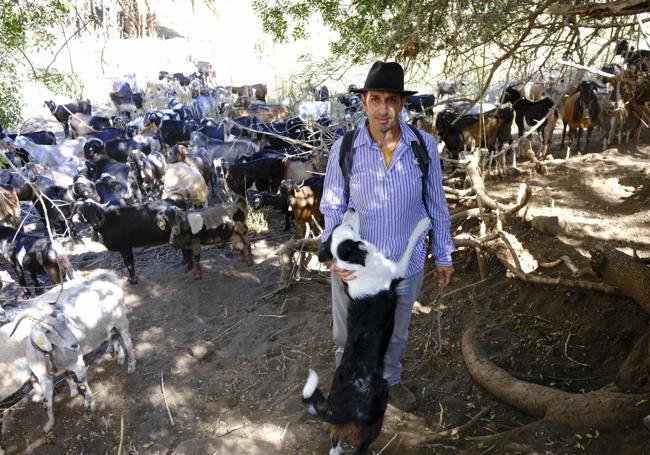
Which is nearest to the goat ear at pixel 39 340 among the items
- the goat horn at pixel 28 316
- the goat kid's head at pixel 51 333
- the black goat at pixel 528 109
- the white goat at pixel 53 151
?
the goat kid's head at pixel 51 333

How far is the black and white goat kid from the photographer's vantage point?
281cm

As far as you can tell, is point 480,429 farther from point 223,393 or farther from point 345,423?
point 223,393

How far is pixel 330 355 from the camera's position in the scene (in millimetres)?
4715

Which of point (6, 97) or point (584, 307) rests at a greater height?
point (6, 97)

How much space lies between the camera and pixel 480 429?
314 cm

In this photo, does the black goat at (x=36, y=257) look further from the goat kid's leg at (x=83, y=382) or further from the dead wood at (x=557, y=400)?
the dead wood at (x=557, y=400)

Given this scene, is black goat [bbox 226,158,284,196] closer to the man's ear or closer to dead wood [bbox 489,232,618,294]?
dead wood [bbox 489,232,618,294]

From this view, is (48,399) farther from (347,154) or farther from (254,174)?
(254,174)

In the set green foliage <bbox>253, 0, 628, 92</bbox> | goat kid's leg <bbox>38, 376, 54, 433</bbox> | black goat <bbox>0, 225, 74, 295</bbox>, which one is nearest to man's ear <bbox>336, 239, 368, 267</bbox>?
green foliage <bbox>253, 0, 628, 92</bbox>

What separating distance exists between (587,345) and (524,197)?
1958mm

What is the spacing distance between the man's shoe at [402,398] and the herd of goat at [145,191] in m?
2.34

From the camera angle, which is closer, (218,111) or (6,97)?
(6,97)

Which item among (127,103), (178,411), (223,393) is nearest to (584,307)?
(223,393)

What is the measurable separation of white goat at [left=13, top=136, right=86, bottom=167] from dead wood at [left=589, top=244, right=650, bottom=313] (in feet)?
40.4
